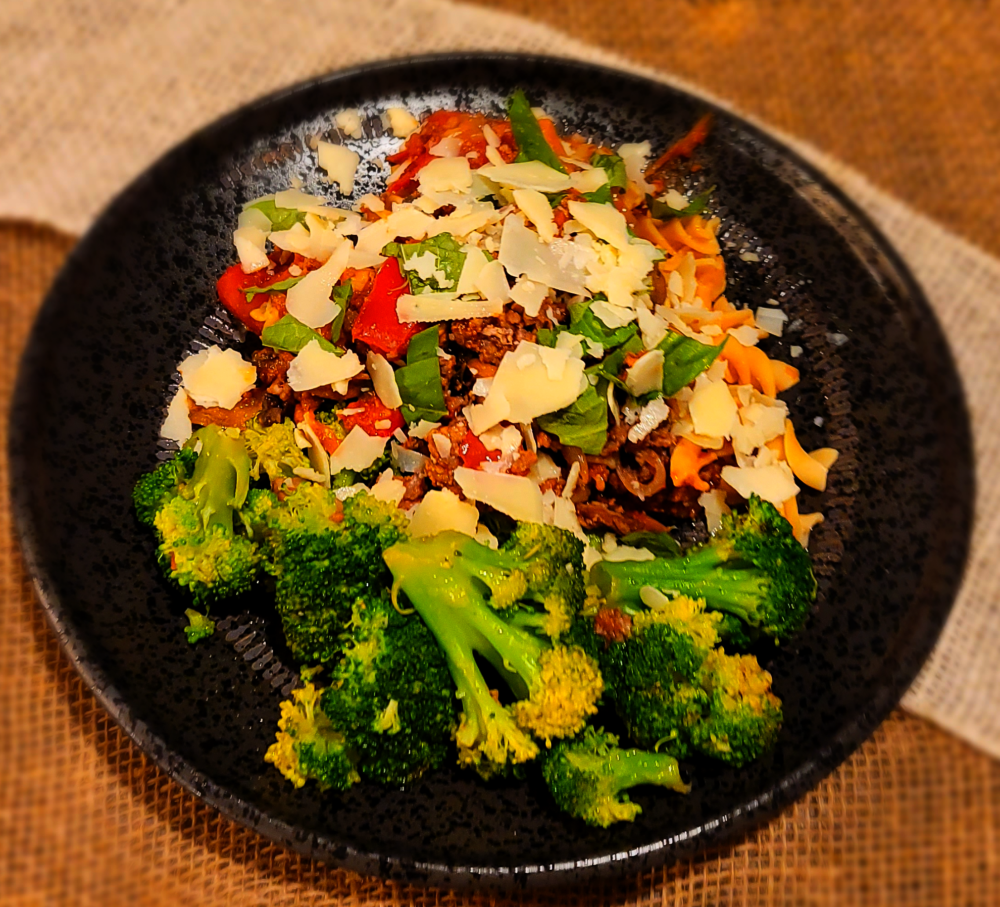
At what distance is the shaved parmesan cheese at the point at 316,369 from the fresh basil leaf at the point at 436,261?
0.17m

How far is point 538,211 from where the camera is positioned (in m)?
1.32

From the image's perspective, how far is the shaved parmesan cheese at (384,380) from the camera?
126cm

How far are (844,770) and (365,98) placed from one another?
172 cm

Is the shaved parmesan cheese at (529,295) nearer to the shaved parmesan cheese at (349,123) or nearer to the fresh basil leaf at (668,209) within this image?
the fresh basil leaf at (668,209)

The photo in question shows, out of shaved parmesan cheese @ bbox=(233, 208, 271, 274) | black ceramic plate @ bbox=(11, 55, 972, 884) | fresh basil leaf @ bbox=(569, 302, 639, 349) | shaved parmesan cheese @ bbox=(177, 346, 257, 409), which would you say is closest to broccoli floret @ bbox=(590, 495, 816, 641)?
black ceramic plate @ bbox=(11, 55, 972, 884)

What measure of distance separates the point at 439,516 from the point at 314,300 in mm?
418

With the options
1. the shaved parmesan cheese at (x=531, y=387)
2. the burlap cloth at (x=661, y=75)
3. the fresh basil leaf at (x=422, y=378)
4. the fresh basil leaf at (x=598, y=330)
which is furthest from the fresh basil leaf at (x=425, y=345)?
the burlap cloth at (x=661, y=75)

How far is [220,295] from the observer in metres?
1.42

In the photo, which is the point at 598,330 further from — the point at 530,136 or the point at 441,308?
the point at 530,136

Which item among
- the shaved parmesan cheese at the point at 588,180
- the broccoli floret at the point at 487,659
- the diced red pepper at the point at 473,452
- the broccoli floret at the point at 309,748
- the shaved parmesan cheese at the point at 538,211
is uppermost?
the shaved parmesan cheese at the point at 588,180

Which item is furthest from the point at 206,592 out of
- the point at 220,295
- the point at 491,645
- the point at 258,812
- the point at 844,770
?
the point at 844,770

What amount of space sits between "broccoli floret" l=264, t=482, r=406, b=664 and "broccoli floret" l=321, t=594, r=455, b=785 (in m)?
0.03

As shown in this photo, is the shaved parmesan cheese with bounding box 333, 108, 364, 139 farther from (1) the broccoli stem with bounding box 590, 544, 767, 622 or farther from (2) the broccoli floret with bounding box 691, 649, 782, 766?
(2) the broccoli floret with bounding box 691, 649, 782, 766

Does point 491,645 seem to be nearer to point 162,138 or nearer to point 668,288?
point 668,288
